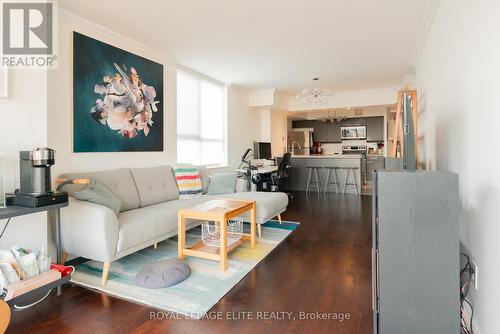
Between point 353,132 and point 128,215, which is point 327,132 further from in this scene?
point 128,215

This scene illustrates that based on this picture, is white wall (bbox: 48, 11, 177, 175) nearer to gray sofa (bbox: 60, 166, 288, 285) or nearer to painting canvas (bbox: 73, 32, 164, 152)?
painting canvas (bbox: 73, 32, 164, 152)

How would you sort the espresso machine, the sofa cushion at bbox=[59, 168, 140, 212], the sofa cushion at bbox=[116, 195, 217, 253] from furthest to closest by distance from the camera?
the sofa cushion at bbox=[59, 168, 140, 212], the sofa cushion at bbox=[116, 195, 217, 253], the espresso machine

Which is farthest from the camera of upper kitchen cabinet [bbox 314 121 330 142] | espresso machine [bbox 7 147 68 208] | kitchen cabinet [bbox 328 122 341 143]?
upper kitchen cabinet [bbox 314 121 330 142]

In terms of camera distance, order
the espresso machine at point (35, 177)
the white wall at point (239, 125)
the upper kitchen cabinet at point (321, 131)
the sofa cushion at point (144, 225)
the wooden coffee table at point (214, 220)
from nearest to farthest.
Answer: the espresso machine at point (35, 177)
the sofa cushion at point (144, 225)
the wooden coffee table at point (214, 220)
the white wall at point (239, 125)
the upper kitchen cabinet at point (321, 131)

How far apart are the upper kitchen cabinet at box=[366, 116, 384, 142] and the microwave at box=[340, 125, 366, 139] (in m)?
0.16

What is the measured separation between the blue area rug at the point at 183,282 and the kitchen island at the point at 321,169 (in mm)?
4387

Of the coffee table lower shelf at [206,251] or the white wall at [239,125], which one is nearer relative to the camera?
the coffee table lower shelf at [206,251]

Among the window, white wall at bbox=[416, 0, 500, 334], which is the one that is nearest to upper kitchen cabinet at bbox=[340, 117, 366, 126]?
the window

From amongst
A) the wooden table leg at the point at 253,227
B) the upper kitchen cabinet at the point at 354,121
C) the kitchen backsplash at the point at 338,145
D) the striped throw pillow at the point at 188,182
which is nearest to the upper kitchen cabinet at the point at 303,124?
the kitchen backsplash at the point at 338,145

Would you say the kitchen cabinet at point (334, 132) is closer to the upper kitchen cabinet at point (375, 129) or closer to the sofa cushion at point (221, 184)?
the upper kitchen cabinet at point (375, 129)

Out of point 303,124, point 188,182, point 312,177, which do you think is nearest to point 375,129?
point 303,124

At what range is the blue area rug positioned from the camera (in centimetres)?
205

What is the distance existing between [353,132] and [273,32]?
271 inches

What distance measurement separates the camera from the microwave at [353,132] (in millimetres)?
9406
